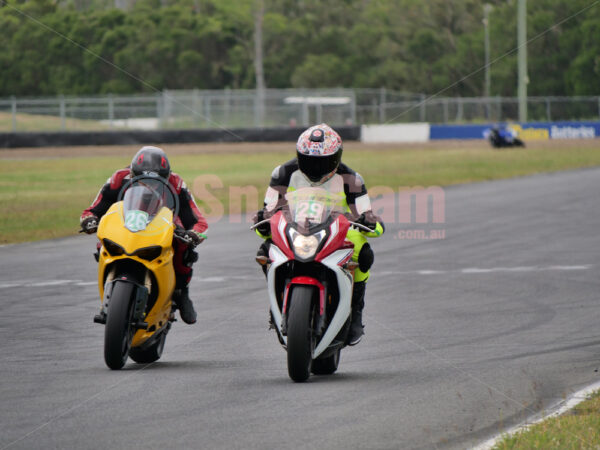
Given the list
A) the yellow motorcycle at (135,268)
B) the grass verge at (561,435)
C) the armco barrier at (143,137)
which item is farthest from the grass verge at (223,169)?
the grass verge at (561,435)

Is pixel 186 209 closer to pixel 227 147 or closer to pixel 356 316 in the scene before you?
pixel 356 316

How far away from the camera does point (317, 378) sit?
7148 millimetres

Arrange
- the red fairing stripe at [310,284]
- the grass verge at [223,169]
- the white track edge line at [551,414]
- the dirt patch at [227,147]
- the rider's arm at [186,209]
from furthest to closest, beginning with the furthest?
1. the dirt patch at [227,147]
2. the grass verge at [223,169]
3. the rider's arm at [186,209]
4. the red fairing stripe at [310,284]
5. the white track edge line at [551,414]

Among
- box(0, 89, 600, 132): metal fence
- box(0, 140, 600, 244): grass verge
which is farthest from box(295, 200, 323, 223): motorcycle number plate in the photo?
box(0, 89, 600, 132): metal fence

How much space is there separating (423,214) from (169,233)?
13.1 meters

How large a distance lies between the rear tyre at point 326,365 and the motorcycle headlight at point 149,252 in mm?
1255

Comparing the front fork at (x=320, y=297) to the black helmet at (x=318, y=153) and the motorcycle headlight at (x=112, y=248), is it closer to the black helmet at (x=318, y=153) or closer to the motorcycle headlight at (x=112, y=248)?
the black helmet at (x=318, y=153)

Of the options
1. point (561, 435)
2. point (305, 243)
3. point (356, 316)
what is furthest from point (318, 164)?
point (561, 435)

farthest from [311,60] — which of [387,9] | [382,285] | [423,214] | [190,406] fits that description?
[190,406]

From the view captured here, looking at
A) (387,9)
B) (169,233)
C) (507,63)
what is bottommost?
(169,233)

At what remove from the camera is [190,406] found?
6.22m

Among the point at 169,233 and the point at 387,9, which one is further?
the point at 387,9

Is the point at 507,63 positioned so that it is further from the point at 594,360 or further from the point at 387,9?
the point at 594,360

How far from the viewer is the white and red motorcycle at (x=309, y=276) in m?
6.67
